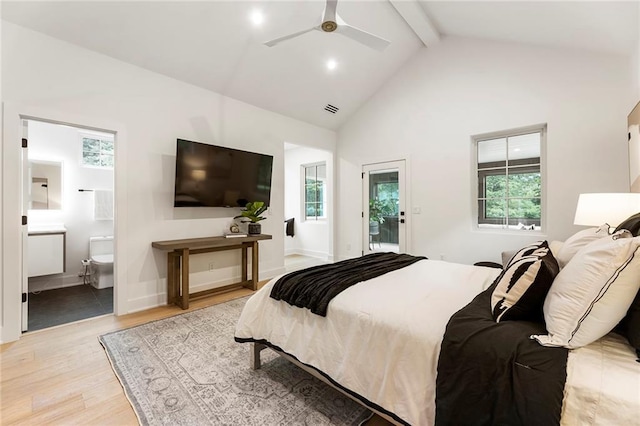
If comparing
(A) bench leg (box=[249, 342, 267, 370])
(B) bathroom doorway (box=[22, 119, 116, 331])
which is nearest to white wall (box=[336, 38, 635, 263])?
(A) bench leg (box=[249, 342, 267, 370])

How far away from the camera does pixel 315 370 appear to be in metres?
1.58

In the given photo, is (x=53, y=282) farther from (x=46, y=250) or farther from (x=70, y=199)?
(x=70, y=199)

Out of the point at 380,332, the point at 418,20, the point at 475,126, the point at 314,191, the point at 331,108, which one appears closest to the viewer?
the point at 380,332

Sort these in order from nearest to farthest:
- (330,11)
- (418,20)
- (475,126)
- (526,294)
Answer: (526,294) → (330,11) → (418,20) → (475,126)

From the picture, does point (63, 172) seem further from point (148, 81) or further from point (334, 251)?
point (334, 251)

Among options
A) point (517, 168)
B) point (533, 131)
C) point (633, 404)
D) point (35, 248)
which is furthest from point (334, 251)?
point (633, 404)

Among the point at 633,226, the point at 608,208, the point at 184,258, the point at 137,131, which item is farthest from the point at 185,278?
the point at 608,208

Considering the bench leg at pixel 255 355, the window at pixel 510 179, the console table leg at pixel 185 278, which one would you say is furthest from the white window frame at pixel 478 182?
the console table leg at pixel 185 278

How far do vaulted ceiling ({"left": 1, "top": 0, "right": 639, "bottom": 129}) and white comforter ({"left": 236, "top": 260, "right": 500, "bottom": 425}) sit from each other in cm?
232

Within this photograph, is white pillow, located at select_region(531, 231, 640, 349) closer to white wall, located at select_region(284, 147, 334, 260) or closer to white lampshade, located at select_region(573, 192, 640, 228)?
white lampshade, located at select_region(573, 192, 640, 228)

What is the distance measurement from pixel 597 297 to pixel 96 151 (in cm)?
592

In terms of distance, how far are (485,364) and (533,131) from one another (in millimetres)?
3762

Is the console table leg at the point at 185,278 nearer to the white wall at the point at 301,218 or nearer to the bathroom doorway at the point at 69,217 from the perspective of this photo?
the bathroom doorway at the point at 69,217

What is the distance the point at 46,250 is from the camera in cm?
374
